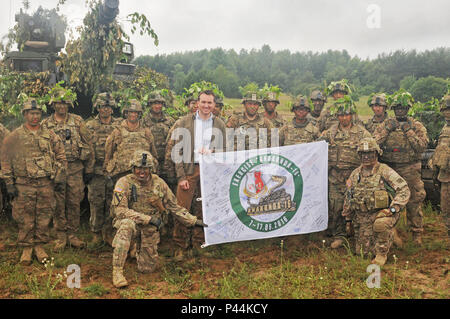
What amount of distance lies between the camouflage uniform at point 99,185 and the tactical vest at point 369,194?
417cm

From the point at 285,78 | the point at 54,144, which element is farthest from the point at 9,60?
the point at 285,78

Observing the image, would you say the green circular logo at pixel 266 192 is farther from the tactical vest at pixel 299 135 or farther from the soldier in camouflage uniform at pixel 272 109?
the soldier in camouflage uniform at pixel 272 109

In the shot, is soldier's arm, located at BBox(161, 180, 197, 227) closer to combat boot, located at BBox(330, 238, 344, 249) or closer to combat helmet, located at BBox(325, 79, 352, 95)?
combat boot, located at BBox(330, 238, 344, 249)

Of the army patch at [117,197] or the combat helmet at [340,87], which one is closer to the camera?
the army patch at [117,197]

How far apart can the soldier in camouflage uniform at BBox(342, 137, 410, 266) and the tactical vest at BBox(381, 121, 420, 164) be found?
2.94ft

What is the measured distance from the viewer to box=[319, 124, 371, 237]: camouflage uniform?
7.10m

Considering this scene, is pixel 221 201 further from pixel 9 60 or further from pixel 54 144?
pixel 9 60

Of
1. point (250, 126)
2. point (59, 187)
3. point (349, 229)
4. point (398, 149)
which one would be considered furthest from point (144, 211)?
point (398, 149)

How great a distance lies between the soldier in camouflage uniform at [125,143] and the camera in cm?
697

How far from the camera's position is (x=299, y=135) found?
744cm

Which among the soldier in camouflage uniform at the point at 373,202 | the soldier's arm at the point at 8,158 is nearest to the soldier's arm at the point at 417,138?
the soldier in camouflage uniform at the point at 373,202

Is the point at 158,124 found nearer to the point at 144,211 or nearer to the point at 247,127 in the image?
the point at 247,127

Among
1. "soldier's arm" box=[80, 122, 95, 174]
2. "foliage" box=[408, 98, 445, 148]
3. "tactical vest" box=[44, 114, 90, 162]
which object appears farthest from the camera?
"foliage" box=[408, 98, 445, 148]

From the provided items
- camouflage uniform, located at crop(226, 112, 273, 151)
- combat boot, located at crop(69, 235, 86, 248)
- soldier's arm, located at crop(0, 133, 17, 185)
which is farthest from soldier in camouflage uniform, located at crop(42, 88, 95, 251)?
camouflage uniform, located at crop(226, 112, 273, 151)
